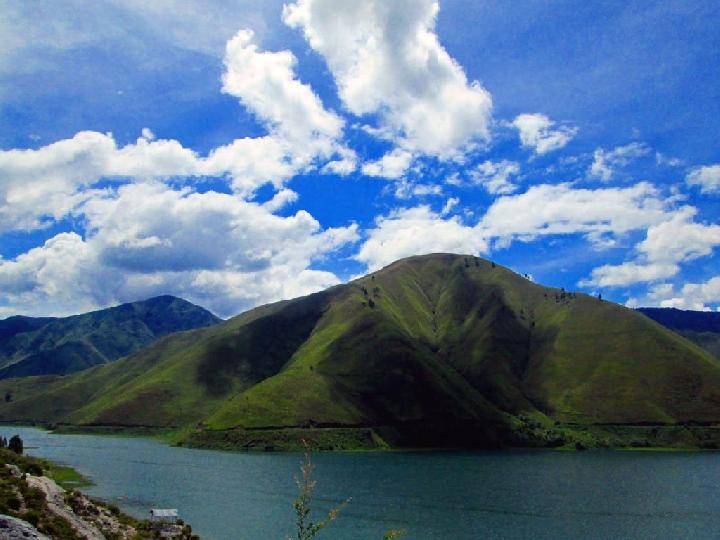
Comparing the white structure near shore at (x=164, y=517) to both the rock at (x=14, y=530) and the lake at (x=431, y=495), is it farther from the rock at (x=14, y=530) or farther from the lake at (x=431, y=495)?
the rock at (x=14, y=530)

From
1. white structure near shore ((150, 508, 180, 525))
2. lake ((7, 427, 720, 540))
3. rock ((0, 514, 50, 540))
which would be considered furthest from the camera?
lake ((7, 427, 720, 540))

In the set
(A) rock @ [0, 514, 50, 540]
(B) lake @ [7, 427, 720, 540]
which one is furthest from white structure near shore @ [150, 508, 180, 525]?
(A) rock @ [0, 514, 50, 540]

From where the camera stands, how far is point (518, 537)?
8694 centimetres

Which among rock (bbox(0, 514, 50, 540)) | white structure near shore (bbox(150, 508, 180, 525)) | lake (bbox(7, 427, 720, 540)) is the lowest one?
lake (bbox(7, 427, 720, 540))

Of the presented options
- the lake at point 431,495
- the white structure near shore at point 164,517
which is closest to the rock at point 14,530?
the white structure near shore at point 164,517

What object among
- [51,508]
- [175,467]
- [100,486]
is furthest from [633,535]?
[175,467]

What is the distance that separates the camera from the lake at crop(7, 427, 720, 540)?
302ft

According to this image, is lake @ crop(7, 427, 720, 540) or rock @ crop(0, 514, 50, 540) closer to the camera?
rock @ crop(0, 514, 50, 540)

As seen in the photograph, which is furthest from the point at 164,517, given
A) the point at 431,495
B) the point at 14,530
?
the point at 431,495

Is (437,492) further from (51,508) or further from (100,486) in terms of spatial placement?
(51,508)

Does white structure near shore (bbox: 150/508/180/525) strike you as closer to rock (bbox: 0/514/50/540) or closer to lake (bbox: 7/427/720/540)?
lake (bbox: 7/427/720/540)

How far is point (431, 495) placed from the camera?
12312 cm

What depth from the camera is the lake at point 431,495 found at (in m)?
92.2

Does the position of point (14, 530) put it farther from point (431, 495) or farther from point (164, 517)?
point (431, 495)
